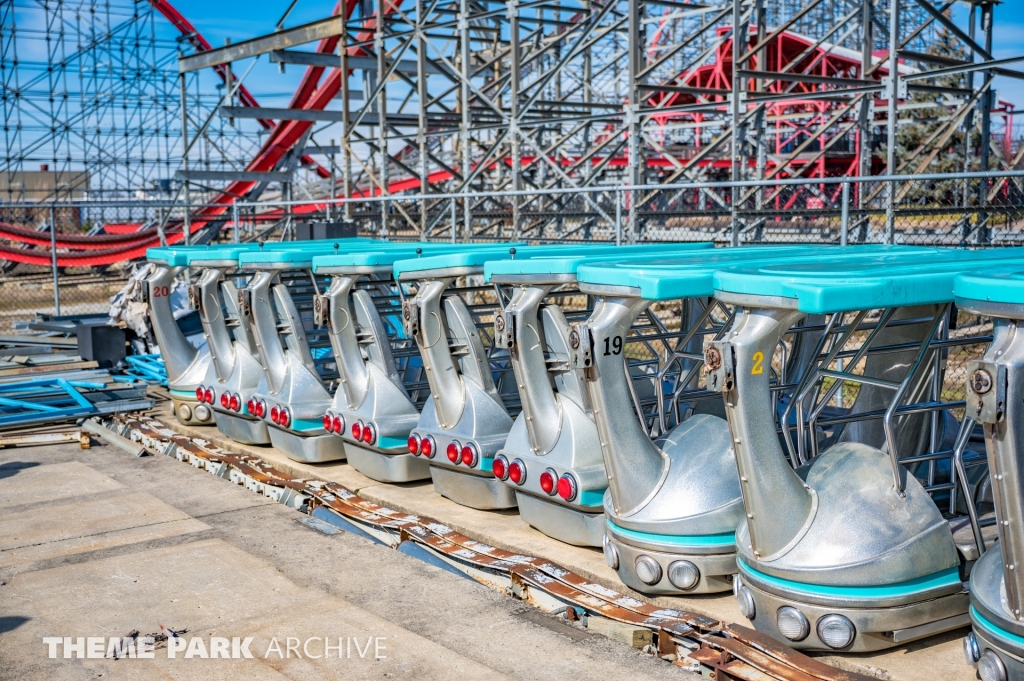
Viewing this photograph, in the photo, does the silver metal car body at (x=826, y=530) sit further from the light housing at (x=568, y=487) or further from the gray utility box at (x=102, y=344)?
the gray utility box at (x=102, y=344)

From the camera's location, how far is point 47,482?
7.20 meters

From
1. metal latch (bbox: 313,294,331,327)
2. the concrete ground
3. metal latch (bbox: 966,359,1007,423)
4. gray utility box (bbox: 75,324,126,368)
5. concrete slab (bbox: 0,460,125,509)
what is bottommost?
the concrete ground

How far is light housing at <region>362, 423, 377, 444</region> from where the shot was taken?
642cm

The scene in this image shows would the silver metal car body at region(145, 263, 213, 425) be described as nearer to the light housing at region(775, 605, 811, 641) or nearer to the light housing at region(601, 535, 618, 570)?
the light housing at region(601, 535, 618, 570)

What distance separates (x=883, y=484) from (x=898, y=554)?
26 cm

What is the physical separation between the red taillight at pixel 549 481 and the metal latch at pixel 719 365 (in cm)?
145

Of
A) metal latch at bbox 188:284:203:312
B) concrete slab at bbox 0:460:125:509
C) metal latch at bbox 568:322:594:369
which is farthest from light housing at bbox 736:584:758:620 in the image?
metal latch at bbox 188:284:203:312

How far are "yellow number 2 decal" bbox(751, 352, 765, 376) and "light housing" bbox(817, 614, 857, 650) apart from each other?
2.88 ft

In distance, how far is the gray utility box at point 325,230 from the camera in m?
12.1

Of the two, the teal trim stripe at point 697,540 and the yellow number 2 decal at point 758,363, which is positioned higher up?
the yellow number 2 decal at point 758,363

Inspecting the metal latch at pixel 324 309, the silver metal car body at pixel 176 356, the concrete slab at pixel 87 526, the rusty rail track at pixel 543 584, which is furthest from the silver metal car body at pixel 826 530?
the silver metal car body at pixel 176 356

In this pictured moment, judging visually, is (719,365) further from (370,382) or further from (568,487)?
(370,382)

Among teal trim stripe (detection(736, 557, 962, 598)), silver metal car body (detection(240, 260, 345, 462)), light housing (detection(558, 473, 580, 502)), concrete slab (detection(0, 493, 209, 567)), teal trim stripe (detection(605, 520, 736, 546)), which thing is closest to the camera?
teal trim stripe (detection(736, 557, 962, 598))

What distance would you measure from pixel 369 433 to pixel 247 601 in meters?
1.76
